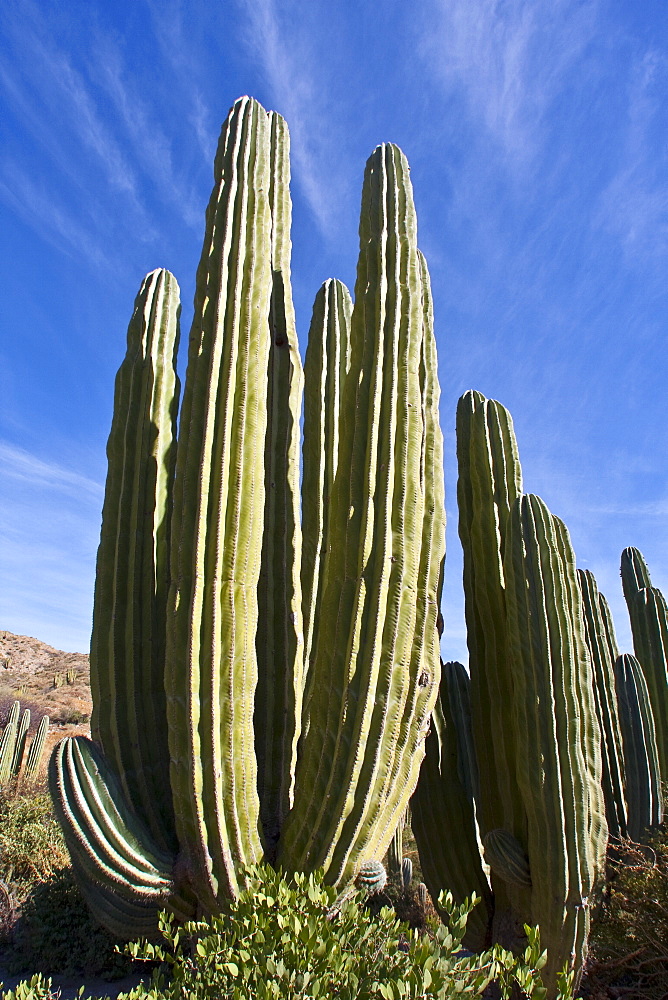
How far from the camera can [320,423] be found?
4027 mm

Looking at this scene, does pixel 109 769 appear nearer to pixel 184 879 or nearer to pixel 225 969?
pixel 184 879

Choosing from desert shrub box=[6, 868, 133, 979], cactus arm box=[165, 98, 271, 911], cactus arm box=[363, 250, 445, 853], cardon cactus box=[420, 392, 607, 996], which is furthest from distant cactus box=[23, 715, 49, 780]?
cactus arm box=[363, 250, 445, 853]

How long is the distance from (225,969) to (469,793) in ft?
9.55

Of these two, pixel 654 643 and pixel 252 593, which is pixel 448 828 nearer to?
pixel 252 593

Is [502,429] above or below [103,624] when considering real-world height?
above

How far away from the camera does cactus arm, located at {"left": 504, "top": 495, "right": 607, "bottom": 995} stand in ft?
12.2

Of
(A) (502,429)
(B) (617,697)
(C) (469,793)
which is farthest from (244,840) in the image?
(B) (617,697)

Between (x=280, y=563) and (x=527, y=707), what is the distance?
1.96 meters

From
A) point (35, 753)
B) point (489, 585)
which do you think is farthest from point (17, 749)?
point (489, 585)

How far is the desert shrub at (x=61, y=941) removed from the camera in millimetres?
7176

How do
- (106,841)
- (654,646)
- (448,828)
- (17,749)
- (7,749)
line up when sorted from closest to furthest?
(106,841), (448,828), (654,646), (7,749), (17,749)

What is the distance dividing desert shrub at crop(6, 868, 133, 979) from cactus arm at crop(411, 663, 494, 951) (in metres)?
4.54

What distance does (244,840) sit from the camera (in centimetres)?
264

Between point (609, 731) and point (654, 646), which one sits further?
point (654, 646)
